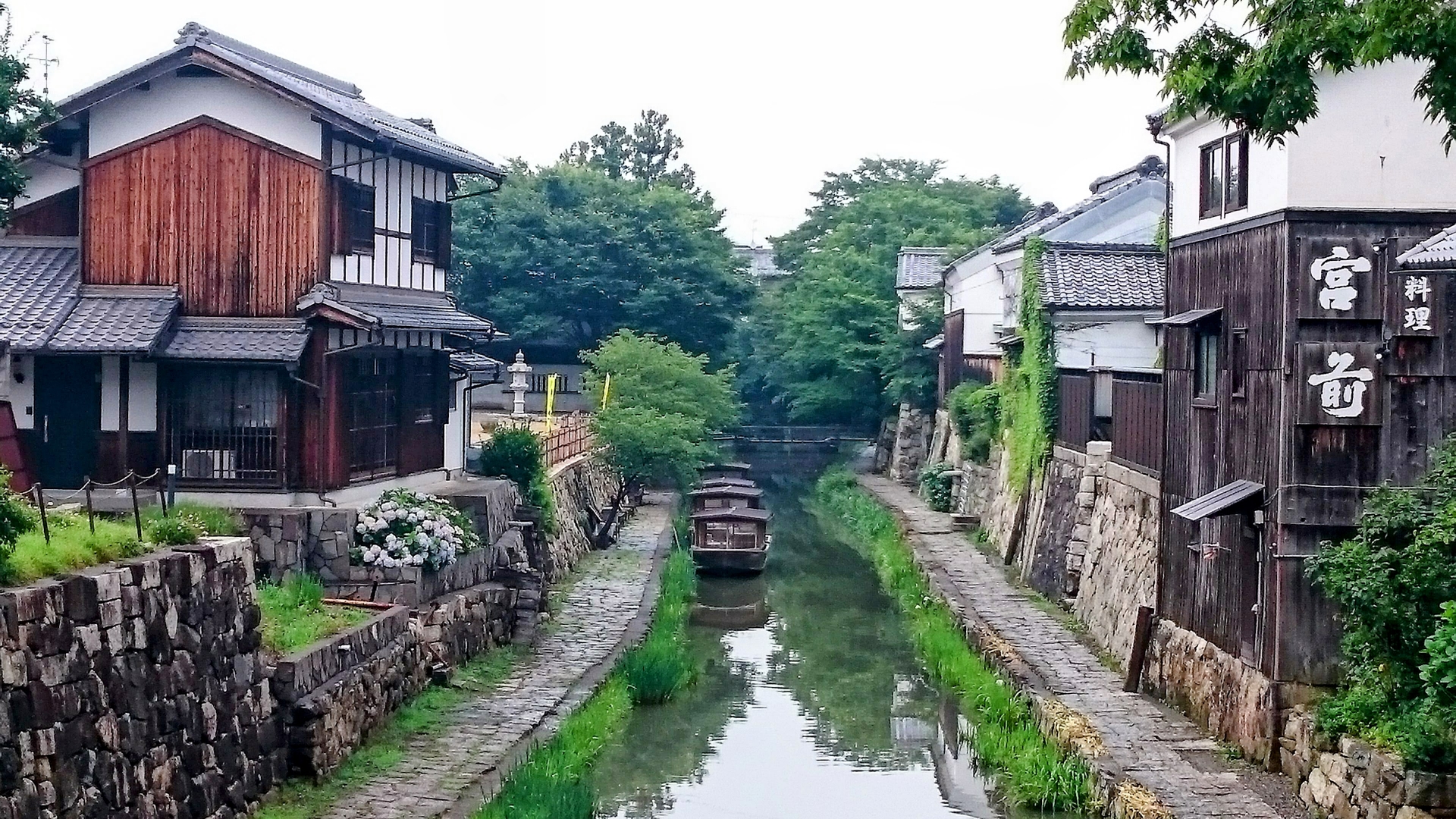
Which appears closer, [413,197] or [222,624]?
[222,624]

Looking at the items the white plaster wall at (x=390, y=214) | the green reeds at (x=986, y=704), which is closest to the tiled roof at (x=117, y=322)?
the white plaster wall at (x=390, y=214)

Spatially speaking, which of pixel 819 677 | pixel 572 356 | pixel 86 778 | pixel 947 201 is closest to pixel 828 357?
pixel 572 356

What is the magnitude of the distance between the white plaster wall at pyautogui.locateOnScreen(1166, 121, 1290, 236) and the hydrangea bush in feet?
34.6

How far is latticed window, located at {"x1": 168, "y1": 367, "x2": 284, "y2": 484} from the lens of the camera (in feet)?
66.5

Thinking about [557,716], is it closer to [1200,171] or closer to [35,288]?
[35,288]

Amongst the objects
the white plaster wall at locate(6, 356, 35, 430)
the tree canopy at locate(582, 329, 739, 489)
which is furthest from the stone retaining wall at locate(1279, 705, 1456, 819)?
the tree canopy at locate(582, 329, 739, 489)

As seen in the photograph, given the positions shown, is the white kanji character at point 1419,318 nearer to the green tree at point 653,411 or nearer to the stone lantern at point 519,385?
the green tree at point 653,411

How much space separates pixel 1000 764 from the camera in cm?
1792

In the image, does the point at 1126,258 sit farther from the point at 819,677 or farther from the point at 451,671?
the point at 451,671

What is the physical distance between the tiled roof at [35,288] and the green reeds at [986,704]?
13187 millimetres

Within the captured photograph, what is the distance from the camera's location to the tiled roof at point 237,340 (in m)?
19.5

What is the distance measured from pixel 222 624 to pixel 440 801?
2.73 m

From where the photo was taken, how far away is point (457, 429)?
87.4ft

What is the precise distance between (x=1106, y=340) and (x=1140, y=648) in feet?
39.3
